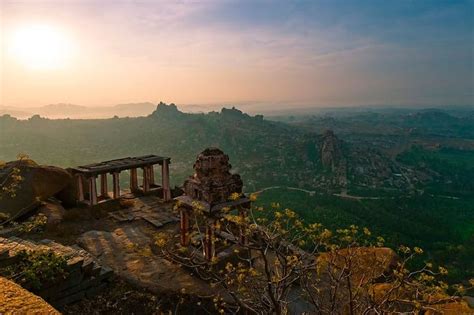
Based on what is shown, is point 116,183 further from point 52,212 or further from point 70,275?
point 70,275

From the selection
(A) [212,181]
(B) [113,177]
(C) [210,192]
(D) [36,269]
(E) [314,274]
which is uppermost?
(A) [212,181]

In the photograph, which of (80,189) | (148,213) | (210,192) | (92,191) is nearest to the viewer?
(210,192)

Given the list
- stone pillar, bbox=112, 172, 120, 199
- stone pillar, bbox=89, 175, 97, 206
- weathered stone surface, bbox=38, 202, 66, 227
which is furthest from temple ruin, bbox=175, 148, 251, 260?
stone pillar, bbox=112, 172, 120, 199

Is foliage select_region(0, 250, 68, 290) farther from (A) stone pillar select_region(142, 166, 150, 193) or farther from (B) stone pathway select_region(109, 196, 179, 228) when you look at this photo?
(A) stone pillar select_region(142, 166, 150, 193)

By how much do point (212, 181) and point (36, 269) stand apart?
24.4 feet

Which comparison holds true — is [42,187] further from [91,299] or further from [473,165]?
[473,165]

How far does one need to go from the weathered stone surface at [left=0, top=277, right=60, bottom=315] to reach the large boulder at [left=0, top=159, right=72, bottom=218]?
1386 cm

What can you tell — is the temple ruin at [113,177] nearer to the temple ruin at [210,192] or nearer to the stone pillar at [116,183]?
the stone pillar at [116,183]

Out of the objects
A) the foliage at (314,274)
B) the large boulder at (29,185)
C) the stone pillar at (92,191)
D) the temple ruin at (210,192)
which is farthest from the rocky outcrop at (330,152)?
the foliage at (314,274)

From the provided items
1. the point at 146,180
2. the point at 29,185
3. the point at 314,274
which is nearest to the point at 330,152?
the point at 146,180

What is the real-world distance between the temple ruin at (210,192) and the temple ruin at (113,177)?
848 cm

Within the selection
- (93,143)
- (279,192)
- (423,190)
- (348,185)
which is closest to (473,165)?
(423,190)

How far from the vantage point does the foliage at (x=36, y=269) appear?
10.1m

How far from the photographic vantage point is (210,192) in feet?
50.2
